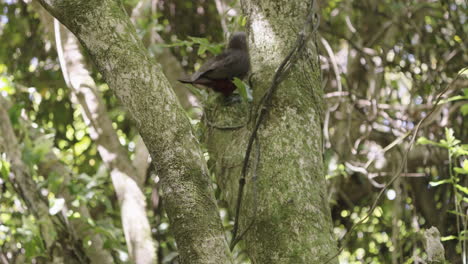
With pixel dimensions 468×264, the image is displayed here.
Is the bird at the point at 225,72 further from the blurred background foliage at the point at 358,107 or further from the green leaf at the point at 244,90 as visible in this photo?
the blurred background foliage at the point at 358,107

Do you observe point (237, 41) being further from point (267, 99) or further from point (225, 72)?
point (267, 99)

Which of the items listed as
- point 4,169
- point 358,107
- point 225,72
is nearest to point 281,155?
point 225,72

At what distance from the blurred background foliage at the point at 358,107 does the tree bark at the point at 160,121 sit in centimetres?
215

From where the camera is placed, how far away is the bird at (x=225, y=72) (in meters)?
2.49

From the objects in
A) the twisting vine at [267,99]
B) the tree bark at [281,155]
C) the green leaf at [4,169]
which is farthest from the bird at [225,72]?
the green leaf at [4,169]

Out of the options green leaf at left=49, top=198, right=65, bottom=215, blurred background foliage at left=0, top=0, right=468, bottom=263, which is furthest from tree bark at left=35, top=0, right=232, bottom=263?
blurred background foliage at left=0, top=0, right=468, bottom=263

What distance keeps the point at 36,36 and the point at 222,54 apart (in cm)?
295

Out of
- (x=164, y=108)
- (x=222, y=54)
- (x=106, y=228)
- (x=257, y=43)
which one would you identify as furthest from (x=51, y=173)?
(x=164, y=108)

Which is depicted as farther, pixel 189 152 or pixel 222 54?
pixel 222 54

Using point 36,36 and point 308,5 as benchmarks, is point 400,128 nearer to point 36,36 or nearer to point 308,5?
point 308,5

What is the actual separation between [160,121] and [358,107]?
3215mm

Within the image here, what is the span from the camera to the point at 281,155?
Answer: 6.14ft

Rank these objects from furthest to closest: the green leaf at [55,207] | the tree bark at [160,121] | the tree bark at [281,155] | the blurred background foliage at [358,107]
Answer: the blurred background foliage at [358,107], the green leaf at [55,207], the tree bark at [281,155], the tree bark at [160,121]

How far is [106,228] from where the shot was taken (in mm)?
3600
